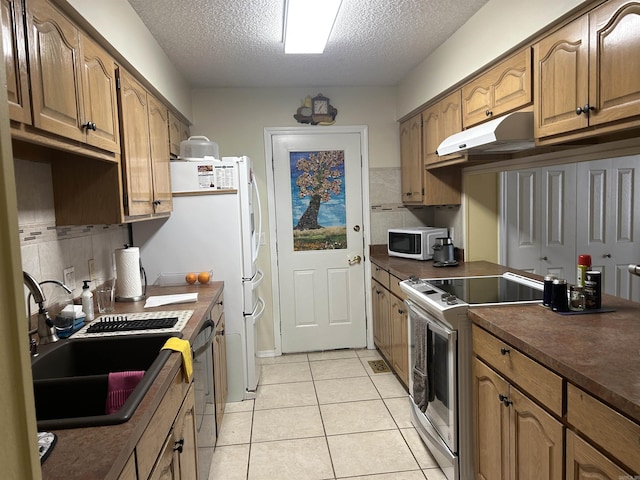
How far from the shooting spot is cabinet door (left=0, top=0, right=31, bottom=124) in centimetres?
120

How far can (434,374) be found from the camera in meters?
2.30

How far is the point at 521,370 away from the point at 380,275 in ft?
7.03

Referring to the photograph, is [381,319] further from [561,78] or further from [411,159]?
[561,78]

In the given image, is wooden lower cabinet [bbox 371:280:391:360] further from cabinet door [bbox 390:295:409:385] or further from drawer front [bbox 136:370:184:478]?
drawer front [bbox 136:370:184:478]

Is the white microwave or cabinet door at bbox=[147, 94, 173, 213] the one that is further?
the white microwave

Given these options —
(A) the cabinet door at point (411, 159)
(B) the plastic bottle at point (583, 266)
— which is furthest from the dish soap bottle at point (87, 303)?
(A) the cabinet door at point (411, 159)

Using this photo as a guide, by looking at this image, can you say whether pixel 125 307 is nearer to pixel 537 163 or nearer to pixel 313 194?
pixel 313 194

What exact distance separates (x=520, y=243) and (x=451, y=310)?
1.47 meters

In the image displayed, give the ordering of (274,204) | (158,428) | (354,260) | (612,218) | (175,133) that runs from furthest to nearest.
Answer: (354,260)
(274,204)
(175,133)
(612,218)
(158,428)

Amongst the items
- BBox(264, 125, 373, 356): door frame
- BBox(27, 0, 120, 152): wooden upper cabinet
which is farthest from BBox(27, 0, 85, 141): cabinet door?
BBox(264, 125, 373, 356): door frame

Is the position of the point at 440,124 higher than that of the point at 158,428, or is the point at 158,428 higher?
the point at 440,124

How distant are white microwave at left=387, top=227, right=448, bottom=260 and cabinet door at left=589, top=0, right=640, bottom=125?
187 centimetres

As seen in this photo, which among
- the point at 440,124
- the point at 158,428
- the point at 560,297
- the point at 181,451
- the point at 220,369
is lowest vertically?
the point at 220,369

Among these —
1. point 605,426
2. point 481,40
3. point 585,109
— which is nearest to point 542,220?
point 481,40
